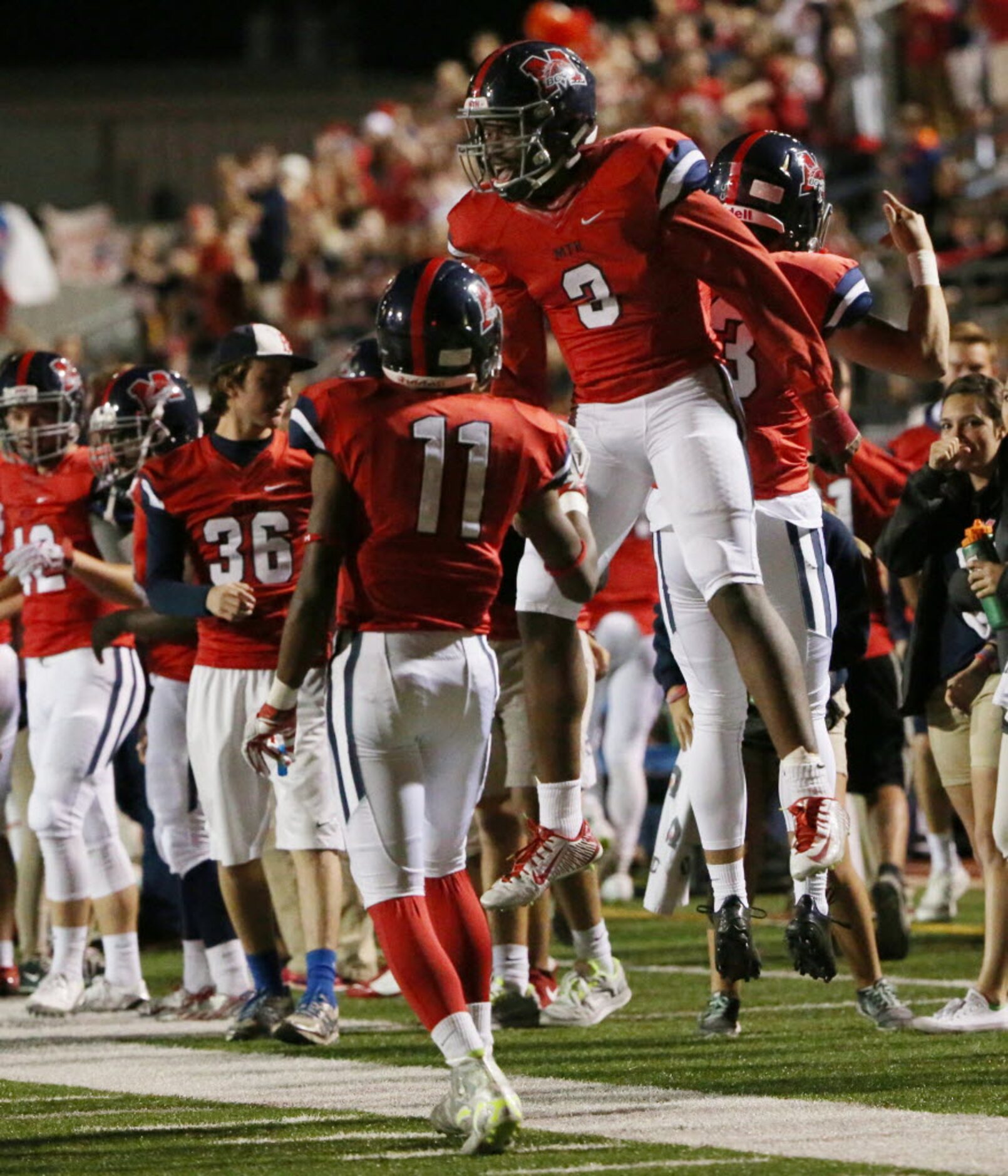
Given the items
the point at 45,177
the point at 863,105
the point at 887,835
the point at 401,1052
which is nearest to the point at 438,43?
the point at 45,177

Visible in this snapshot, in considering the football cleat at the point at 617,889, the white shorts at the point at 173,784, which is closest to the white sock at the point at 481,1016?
the white shorts at the point at 173,784

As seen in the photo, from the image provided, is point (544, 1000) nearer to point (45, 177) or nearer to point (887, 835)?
point (887, 835)

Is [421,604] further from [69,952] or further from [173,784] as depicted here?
[69,952]

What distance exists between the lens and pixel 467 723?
4.84 meters

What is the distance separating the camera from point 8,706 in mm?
7930

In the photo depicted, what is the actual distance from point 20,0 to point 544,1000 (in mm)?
27201

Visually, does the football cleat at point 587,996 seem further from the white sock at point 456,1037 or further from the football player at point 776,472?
the white sock at point 456,1037

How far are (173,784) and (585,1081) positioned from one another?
2394 mm

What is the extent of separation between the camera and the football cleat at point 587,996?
268 inches

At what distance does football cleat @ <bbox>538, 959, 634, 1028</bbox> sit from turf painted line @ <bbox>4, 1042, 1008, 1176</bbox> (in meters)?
0.97

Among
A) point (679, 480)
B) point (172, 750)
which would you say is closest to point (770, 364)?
point (679, 480)

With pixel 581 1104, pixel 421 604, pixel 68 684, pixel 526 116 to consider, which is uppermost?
pixel 526 116

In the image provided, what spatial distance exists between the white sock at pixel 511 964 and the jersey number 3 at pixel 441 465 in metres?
2.42

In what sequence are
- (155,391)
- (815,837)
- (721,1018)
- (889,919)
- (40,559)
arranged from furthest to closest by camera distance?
1. (889,919)
2. (155,391)
3. (40,559)
4. (721,1018)
5. (815,837)
